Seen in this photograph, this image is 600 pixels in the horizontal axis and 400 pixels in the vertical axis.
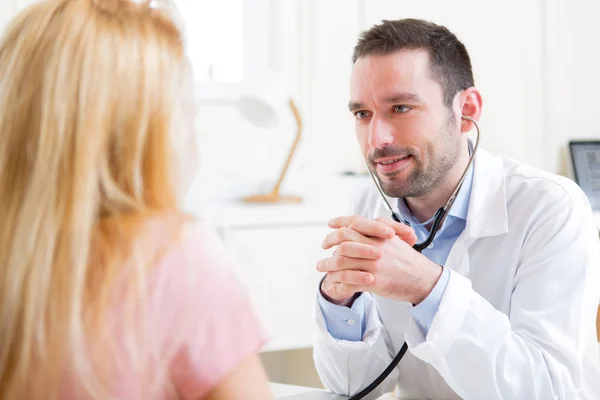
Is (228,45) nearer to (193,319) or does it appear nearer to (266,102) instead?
(266,102)

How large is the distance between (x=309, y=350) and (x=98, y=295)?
2048mm

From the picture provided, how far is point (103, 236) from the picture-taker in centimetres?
62

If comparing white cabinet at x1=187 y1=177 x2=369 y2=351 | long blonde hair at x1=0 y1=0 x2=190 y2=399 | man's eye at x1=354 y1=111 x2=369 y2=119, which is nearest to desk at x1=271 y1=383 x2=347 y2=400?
long blonde hair at x1=0 y1=0 x2=190 y2=399

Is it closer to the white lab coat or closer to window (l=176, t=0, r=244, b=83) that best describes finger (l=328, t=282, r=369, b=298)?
the white lab coat

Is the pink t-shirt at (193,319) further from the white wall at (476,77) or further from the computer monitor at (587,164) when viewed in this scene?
the computer monitor at (587,164)

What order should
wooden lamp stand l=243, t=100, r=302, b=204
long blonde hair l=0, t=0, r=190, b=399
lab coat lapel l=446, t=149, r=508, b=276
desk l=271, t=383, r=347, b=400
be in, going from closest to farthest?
long blonde hair l=0, t=0, r=190, b=399 → desk l=271, t=383, r=347, b=400 → lab coat lapel l=446, t=149, r=508, b=276 → wooden lamp stand l=243, t=100, r=302, b=204

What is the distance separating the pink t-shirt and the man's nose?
2.65ft

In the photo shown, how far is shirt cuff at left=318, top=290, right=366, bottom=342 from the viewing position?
1.20m

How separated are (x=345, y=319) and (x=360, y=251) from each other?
0.18 meters

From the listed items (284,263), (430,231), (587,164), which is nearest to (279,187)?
(284,263)

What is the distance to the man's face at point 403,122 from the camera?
1.40 m

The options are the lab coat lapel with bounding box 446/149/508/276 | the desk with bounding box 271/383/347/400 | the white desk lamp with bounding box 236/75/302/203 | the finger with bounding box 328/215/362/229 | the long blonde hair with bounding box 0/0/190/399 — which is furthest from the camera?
the white desk lamp with bounding box 236/75/302/203

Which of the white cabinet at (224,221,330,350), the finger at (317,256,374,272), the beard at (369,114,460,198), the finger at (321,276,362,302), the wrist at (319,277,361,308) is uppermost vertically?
the beard at (369,114,460,198)

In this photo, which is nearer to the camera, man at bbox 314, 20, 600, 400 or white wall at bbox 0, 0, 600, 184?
man at bbox 314, 20, 600, 400
